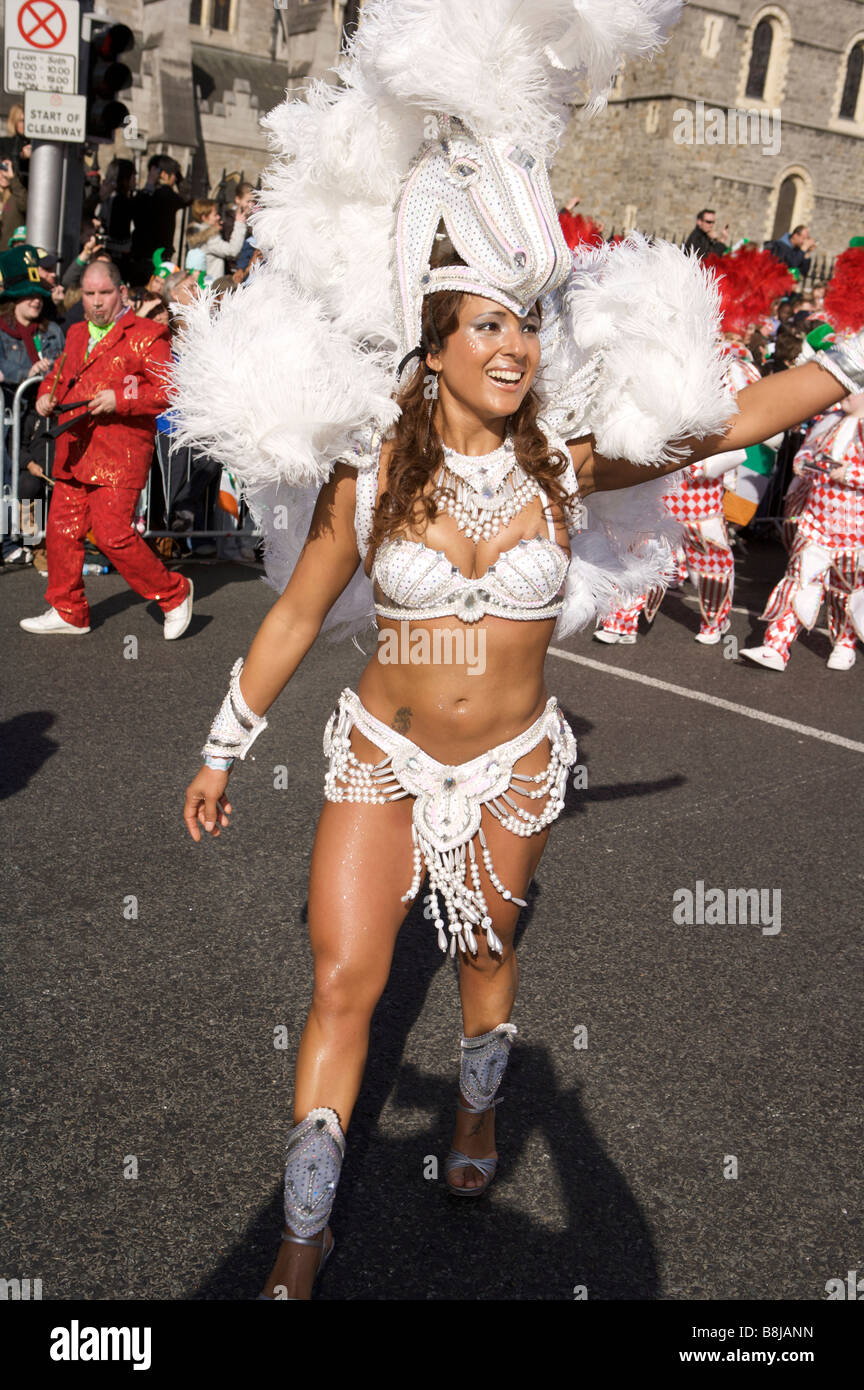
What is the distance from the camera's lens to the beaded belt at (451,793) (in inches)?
108

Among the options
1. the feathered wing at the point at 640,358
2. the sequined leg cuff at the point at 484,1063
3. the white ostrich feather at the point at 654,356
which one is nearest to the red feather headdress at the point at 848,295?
the feathered wing at the point at 640,358

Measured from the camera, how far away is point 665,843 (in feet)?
17.3

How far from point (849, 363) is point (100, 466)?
5.44 metres

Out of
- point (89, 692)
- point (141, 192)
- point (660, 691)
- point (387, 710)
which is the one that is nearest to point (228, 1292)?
point (387, 710)

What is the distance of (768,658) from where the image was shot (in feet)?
27.1

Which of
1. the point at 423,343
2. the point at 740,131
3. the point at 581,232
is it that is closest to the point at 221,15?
the point at 740,131

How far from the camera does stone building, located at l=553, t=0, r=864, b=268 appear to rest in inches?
1535

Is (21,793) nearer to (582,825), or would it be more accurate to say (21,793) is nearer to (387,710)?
(582,825)

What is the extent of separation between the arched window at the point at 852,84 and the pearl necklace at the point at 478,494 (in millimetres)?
45855

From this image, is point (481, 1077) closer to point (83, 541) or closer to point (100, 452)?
point (83, 541)

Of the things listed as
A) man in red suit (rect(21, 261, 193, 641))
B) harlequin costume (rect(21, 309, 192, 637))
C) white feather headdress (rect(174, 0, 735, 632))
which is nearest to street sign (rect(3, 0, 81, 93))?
man in red suit (rect(21, 261, 193, 641))

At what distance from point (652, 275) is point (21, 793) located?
3.42 metres

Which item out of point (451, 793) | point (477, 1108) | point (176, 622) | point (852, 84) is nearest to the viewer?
point (451, 793)

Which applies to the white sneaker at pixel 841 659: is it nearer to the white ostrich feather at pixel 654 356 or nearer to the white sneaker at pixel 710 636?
the white sneaker at pixel 710 636
